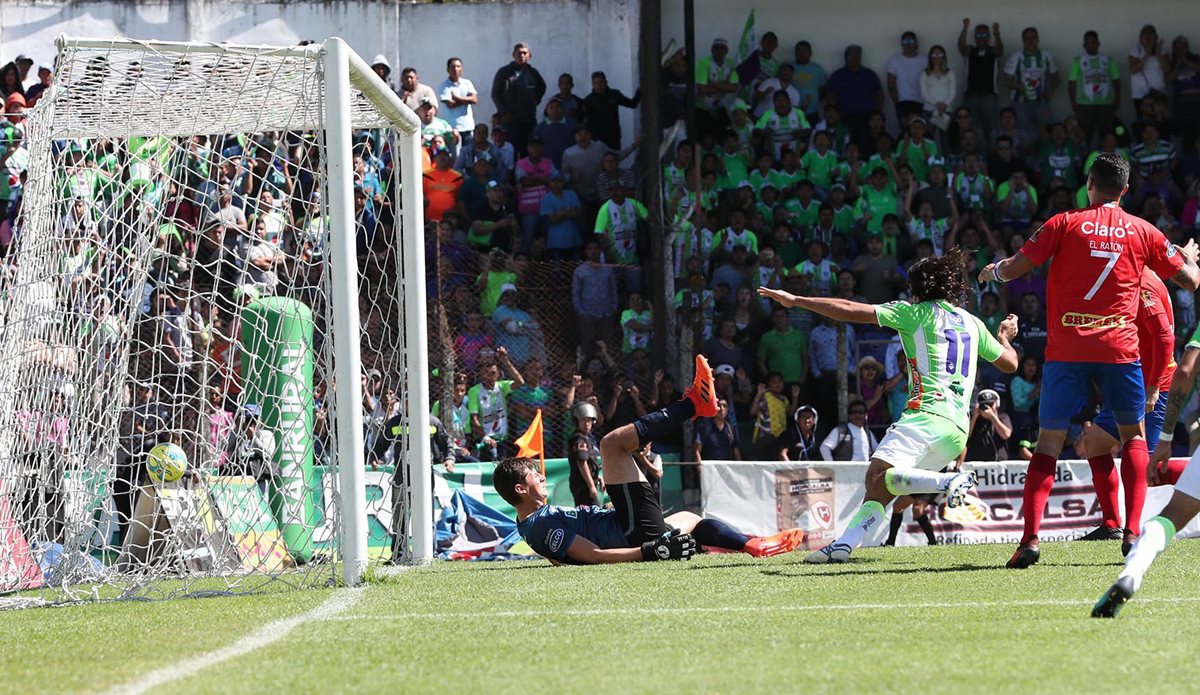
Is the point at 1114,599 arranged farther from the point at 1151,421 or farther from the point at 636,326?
the point at 636,326

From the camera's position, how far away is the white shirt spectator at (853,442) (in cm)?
1588

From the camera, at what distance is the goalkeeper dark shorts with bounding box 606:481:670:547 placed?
993cm

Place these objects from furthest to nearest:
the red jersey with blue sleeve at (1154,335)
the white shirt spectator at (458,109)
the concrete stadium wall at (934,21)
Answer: the concrete stadium wall at (934,21)
the white shirt spectator at (458,109)
the red jersey with blue sleeve at (1154,335)

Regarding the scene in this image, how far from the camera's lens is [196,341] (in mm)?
10648

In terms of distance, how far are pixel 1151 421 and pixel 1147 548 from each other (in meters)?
5.03

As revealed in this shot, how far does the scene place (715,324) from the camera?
1745 cm

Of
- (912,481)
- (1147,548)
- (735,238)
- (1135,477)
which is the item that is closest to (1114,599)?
(1147,548)

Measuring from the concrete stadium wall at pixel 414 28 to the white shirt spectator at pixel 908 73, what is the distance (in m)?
3.68

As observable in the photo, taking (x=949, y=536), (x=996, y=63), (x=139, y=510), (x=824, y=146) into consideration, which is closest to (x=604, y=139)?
(x=824, y=146)

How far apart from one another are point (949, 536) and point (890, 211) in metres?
6.20

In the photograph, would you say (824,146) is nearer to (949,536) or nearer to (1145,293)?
(949,536)

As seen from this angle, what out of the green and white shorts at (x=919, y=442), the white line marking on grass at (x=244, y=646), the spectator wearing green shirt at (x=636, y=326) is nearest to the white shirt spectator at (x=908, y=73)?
the spectator wearing green shirt at (x=636, y=326)

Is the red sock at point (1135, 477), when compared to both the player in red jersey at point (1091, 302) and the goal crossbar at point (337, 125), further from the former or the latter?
the goal crossbar at point (337, 125)

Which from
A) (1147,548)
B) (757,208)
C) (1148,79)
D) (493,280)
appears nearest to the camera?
(1147,548)
